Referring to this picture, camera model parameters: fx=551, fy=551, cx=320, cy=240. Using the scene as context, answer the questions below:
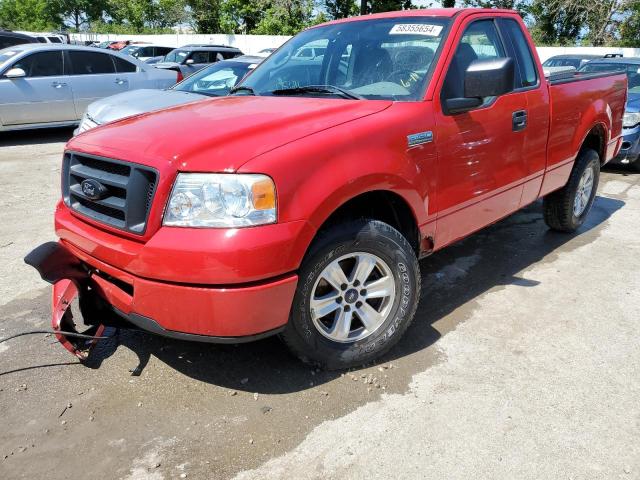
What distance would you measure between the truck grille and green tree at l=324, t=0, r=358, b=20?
34.7 metres

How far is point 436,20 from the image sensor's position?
3527 mm

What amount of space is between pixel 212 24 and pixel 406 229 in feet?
148

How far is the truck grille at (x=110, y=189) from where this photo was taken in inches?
98.1

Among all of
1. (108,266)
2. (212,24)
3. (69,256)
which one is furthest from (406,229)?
(212,24)

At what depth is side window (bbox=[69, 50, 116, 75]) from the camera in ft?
33.2

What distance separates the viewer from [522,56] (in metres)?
4.12

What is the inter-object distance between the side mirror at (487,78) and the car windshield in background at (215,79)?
479 centimetres

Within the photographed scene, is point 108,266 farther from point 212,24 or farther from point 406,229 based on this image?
point 212,24

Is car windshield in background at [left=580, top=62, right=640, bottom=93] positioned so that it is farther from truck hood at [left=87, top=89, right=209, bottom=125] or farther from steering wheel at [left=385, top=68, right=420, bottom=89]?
steering wheel at [left=385, top=68, right=420, bottom=89]

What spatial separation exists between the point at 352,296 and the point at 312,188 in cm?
70

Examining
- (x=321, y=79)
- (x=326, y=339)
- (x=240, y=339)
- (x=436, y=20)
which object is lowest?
(x=326, y=339)

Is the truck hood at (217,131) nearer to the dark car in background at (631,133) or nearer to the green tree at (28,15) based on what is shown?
the dark car in background at (631,133)

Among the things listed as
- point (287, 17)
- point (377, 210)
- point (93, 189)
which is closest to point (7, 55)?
point (93, 189)

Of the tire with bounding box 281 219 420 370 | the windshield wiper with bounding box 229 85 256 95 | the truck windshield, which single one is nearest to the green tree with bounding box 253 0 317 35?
the truck windshield
